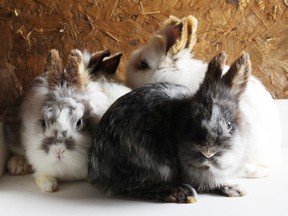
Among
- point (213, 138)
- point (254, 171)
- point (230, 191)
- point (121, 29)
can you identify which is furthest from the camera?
point (121, 29)

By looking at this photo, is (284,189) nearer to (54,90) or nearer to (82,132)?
(82,132)

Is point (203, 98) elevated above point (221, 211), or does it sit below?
above

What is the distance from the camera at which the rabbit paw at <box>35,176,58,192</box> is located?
3.81 ft

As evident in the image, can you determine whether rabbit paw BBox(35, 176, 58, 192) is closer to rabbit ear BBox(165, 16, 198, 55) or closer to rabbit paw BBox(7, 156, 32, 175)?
rabbit paw BBox(7, 156, 32, 175)

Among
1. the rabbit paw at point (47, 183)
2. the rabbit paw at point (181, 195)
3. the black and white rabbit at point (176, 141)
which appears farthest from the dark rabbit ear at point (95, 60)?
the rabbit paw at point (181, 195)

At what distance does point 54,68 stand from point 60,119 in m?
0.13

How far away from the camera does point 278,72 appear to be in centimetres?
157

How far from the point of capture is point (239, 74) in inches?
40.6

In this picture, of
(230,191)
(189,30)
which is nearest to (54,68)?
(189,30)

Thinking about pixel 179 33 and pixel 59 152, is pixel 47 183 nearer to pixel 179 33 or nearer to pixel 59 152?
pixel 59 152

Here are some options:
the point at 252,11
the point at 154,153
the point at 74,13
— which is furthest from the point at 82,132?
the point at 252,11

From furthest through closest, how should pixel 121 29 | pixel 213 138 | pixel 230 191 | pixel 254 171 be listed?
pixel 121 29 → pixel 254 171 → pixel 230 191 → pixel 213 138

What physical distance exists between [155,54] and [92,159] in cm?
38

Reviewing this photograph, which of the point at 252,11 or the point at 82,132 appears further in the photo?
the point at 252,11
